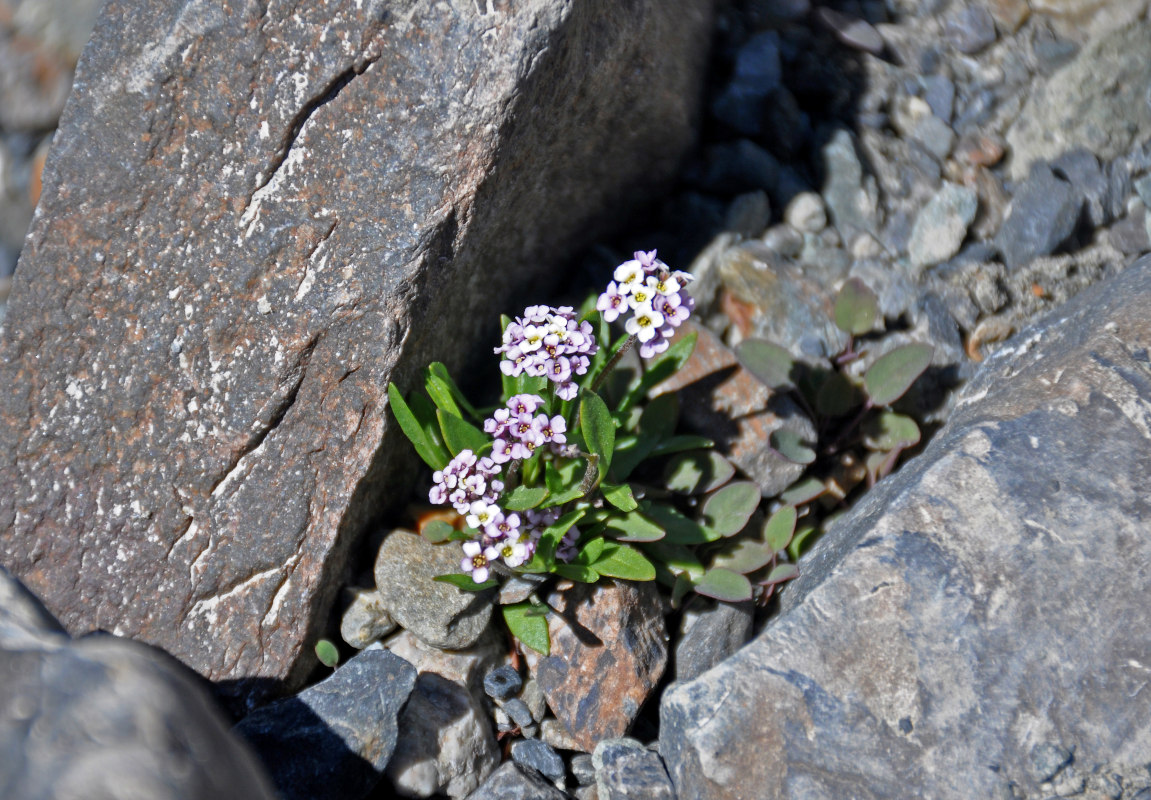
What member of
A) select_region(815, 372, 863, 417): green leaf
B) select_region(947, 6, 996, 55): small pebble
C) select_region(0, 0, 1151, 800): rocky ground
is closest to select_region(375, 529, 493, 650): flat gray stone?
select_region(0, 0, 1151, 800): rocky ground

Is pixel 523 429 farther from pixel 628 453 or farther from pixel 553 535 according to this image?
pixel 628 453

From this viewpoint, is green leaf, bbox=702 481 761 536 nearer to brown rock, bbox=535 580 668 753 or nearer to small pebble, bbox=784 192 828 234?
brown rock, bbox=535 580 668 753

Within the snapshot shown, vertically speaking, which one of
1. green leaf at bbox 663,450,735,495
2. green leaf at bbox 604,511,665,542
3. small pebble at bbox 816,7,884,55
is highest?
small pebble at bbox 816,7,884,55

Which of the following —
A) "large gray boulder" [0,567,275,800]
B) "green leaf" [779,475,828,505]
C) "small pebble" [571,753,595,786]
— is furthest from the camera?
"green leaf" [779,475,828,505]

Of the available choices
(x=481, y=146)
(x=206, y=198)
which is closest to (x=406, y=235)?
(x=481, y=146)

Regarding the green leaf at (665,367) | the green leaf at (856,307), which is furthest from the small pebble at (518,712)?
the green leaf at (856,307)

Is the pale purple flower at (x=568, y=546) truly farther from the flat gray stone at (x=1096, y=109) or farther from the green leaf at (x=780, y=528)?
the flat gray stone at (x=1096, y=109)
